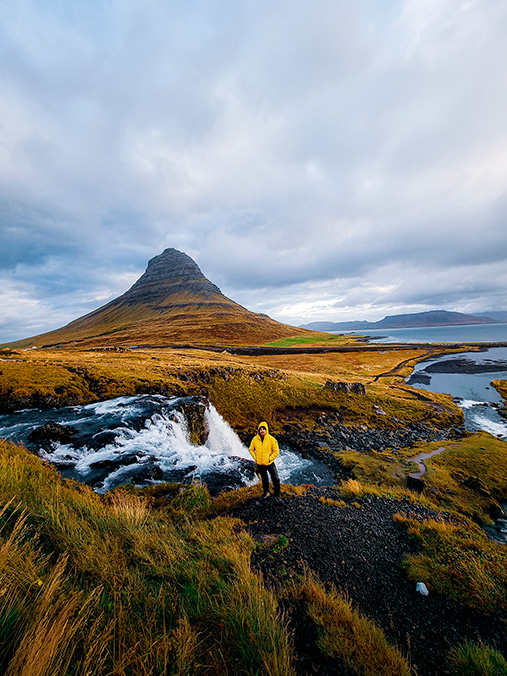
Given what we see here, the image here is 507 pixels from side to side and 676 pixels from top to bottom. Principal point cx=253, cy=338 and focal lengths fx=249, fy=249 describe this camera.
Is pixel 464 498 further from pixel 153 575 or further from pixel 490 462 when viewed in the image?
pixel 153 575

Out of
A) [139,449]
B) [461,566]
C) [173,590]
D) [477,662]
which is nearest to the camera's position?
[477,662]

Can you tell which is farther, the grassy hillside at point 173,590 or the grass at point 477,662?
the grass at point 477,662

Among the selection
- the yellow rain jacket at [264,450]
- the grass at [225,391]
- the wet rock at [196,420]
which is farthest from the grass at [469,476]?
the wet rock at [196,420]

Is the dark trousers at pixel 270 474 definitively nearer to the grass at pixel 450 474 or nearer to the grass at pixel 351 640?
the grass at pixel 450 474

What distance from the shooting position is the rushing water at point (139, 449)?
12.8m

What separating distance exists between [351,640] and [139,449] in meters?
13.9

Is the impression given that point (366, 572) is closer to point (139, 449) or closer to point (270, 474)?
point (270, 474)

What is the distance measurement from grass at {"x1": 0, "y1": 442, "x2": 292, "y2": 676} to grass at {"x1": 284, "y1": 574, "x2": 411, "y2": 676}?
2.76 ft

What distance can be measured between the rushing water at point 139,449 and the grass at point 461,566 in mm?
8263

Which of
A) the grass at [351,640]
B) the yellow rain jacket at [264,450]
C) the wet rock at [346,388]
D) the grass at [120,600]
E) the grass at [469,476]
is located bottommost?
the grass at [469,476]

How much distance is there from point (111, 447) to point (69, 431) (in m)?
3.21

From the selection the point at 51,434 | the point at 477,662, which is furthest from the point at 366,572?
the point at 51,434

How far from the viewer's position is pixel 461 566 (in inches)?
257

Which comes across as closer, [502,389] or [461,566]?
[461,566]
